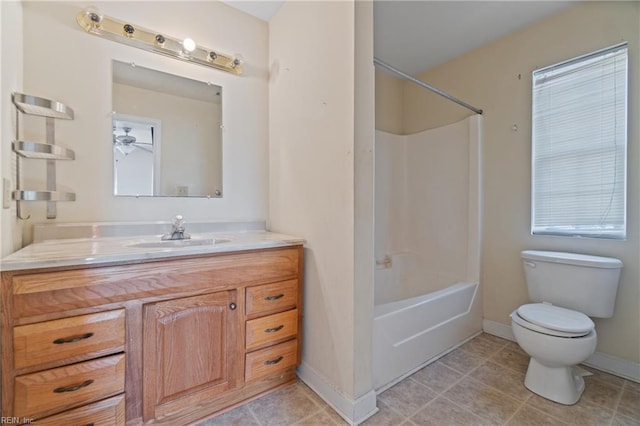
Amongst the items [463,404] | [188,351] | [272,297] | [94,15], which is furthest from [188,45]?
[463,404]

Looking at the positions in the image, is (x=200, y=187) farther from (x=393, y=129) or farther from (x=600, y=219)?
(x=600, y=219)

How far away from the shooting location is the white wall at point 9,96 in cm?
109


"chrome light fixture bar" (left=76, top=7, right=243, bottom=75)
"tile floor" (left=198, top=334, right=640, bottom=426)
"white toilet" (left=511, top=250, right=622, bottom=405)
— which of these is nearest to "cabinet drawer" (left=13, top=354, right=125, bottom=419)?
"tile floor" (left=198, top=334, right=640, bottom=426)

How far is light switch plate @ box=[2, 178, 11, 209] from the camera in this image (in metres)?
1.10

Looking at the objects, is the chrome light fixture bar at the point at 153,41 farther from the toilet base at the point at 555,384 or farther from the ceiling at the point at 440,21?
the toilet base at the point at 555,384

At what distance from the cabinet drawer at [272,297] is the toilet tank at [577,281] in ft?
5.32

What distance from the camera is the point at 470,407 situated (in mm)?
1408

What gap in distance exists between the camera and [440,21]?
6.60 feet

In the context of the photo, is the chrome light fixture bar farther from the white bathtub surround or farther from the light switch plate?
the white bathtub surround

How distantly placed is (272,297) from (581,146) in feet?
7.33

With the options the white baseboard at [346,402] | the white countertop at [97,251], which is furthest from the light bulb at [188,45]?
the white baseboard at [346,402]

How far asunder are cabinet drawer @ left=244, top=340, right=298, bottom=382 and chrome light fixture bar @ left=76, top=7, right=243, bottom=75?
1783mm

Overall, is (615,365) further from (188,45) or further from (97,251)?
(188,45)

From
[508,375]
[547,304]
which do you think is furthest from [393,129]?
[508,375]
